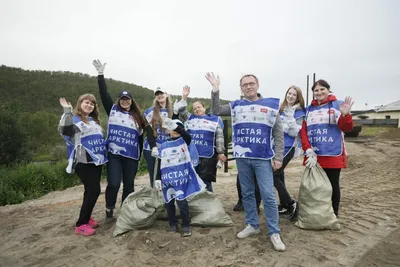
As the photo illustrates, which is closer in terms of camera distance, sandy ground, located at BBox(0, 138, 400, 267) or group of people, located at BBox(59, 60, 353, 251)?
sandy ground, located at BBox(0, 138, 400, 267)

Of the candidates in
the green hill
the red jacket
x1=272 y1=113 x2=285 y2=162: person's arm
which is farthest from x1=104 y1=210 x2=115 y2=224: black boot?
the green hill

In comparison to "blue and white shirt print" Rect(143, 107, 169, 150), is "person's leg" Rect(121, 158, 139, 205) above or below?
below

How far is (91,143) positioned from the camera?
3.81m

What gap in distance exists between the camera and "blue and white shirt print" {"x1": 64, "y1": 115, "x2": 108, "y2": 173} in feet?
12.2

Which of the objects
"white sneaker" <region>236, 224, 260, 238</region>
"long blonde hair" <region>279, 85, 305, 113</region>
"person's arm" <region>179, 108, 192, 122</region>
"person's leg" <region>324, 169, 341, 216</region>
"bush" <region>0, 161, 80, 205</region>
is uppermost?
"long blonde hair" <region>279, 85, 305, 113</region>

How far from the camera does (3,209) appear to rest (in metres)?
6.12

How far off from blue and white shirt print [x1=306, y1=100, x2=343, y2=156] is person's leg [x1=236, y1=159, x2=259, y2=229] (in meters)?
1.10

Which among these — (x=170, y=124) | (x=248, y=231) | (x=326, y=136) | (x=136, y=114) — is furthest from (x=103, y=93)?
(x=326, y=136)

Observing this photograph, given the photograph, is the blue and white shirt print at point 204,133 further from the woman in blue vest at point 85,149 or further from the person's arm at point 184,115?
the woman in blue vest at point 85,149

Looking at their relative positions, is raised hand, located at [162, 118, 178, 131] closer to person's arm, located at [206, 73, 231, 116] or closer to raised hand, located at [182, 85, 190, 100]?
person's arm, located at [206, 73, 231, 116]

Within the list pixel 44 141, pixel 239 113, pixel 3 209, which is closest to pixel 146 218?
pixel 239 113

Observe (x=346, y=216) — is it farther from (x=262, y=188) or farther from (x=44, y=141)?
(x=44, y=141)

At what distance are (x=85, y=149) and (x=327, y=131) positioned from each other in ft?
11.0

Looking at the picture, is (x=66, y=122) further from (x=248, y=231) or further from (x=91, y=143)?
(x=248, y=231)
